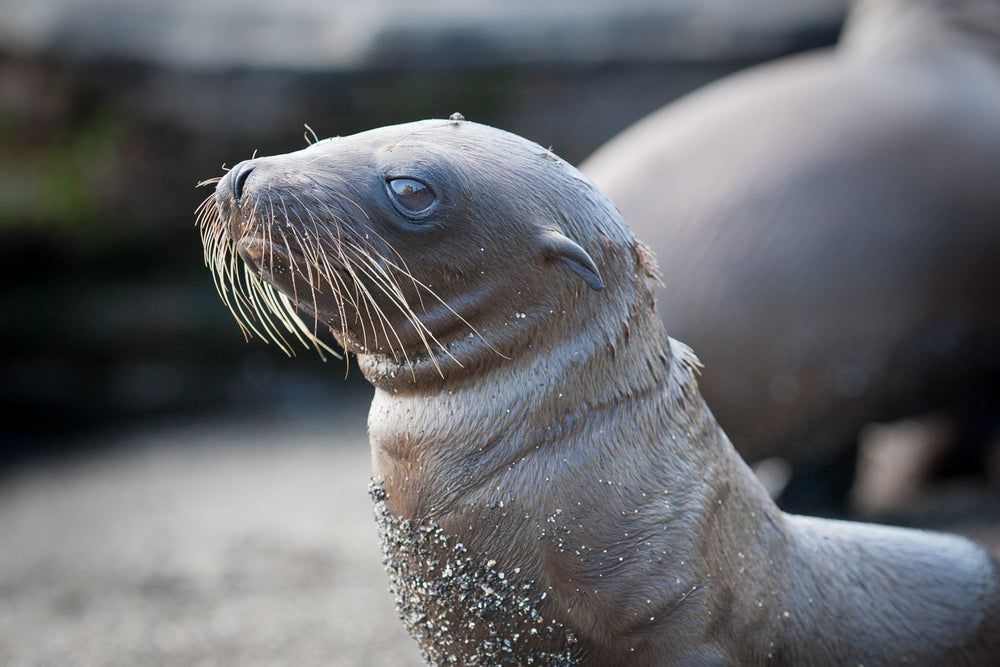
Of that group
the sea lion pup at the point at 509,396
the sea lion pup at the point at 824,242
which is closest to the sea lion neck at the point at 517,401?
the sea lion pup at the point at 509,396

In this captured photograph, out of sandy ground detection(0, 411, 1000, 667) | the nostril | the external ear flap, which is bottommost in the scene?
sandy ground detection(0, 411, 1000, 667)

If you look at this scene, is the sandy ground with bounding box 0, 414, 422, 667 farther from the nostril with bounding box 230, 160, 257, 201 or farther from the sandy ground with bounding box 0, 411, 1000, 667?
the nostril with bounding box 230, 160, 257, 201

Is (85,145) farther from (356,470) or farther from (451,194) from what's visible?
(451,194)

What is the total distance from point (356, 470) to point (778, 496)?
225 cm

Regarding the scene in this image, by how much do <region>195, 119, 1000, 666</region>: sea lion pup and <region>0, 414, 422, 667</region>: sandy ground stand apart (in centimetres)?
142

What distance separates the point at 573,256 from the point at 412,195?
0.30 m

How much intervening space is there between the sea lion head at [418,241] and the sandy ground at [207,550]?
165cm

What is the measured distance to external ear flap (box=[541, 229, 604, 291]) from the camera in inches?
71.4

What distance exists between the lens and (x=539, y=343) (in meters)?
1.87

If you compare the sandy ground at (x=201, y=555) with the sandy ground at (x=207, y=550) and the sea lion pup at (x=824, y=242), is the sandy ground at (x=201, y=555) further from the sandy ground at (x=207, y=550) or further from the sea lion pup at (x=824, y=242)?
the sea lion pup at (x=824, y=242)

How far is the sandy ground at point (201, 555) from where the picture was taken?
3324 mm

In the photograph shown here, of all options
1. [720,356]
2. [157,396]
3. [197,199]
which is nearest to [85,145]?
[197,199]

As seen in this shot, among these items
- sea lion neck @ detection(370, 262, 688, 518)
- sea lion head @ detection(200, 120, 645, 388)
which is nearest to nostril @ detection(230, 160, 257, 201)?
sea lion head @ detection(200, 120, 645, 388)

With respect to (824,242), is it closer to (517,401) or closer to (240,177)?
(517,401)
